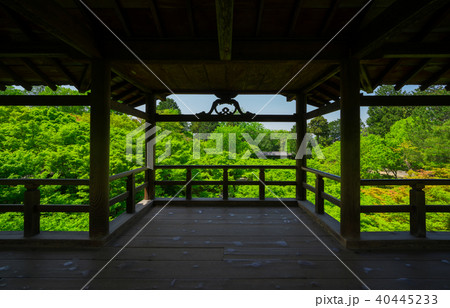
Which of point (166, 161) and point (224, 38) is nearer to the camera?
point (224, 38)

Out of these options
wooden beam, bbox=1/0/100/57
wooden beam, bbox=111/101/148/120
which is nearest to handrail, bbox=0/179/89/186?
wooden beam, bbox=111/101/148/120

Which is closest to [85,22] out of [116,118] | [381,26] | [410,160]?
[381,26]

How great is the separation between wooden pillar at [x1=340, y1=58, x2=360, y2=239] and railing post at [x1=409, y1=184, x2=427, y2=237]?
0.87 meters

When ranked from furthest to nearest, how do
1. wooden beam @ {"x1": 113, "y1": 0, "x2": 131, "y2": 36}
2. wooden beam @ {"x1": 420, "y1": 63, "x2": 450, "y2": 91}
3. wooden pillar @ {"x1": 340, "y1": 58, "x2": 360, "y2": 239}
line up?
1. wooden beam @ {"x1": 420, "y1": 63, "x2": 450, "y2": 91}
2. wooden pillar @ {"x1": 340, "y1": 58, "x2": 360, "y2": 239}
3. wooden beam @ {"x1": 113, "y1": 0, "x2": 131, "y2": 36}

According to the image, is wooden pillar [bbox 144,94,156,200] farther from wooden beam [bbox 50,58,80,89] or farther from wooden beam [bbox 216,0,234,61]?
wooden beam [bbox 216,0,234,61]

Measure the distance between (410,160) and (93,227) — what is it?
1441 cm

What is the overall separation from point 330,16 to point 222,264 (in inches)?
124

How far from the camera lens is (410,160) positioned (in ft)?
40.1

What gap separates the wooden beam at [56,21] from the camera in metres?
2.06

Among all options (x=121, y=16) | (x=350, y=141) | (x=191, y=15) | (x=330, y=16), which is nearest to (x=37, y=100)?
(x=121, y=16)

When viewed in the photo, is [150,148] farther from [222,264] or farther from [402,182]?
[402,182]

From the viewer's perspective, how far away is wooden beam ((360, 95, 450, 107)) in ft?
11.2

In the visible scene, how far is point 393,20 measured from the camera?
2328 millimetres

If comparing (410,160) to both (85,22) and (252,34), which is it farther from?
(85,22)
